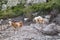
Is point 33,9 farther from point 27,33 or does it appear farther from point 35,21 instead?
point 27,33

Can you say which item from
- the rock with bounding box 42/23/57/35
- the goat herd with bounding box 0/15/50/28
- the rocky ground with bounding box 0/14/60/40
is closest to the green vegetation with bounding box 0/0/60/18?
the goat herd with bounding box 0/15/50/28

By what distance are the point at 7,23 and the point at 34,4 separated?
195 centimetres

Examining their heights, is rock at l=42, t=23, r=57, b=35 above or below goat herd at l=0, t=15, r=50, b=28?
below

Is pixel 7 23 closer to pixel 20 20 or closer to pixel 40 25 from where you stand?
pixel 20 20

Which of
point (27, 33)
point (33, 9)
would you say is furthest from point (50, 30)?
point (33, 9)

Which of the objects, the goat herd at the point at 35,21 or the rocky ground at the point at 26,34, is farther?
the goat herd at the point at 35,21

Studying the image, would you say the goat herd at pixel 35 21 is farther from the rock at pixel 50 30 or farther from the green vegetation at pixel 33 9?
the rock at pixel 50 30

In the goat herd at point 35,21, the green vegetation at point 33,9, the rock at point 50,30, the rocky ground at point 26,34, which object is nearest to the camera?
the rocky ground at point 26,34

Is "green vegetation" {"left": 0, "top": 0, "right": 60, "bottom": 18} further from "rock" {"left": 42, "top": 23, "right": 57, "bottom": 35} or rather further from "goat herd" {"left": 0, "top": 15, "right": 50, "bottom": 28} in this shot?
"rock" {"left": 42, "top": 23, "right": 57, "bottom": 35}

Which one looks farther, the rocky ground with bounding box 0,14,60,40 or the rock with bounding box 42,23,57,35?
the rock with bounding box 42,23,57,35

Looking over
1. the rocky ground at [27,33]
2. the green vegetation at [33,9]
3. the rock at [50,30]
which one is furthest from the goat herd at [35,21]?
the rock at [50,30]

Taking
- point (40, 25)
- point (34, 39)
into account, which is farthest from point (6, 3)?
point (34, 39)

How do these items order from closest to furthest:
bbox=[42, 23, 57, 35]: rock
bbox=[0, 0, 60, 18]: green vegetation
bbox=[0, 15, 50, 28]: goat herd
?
bbox=[42, 23, 57, 35]: rock, bbox=[0, 15, 50, 28]: goat herd, bbox=[0, 0, 60, 18]: green vegetation

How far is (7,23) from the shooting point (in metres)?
8.26
